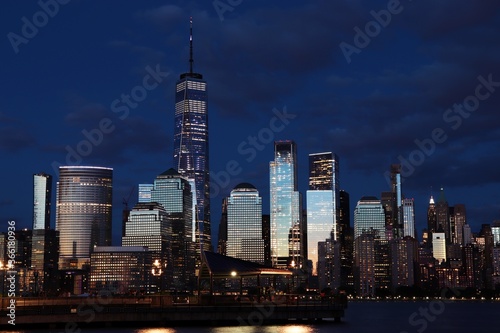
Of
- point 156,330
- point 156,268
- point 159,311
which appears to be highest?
point 156,268

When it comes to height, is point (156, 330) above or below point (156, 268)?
below

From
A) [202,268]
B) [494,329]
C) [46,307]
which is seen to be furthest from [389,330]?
[46,307]

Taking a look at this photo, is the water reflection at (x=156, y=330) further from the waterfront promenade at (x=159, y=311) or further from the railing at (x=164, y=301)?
the railing at (x=164, y=301)

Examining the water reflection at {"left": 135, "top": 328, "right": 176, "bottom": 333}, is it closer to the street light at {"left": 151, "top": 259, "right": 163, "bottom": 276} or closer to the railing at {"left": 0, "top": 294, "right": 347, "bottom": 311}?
the railing at {"left": 0, "top": 294, "right": 347, "bottom": 311}

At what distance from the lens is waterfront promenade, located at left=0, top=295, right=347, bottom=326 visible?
3644 inches

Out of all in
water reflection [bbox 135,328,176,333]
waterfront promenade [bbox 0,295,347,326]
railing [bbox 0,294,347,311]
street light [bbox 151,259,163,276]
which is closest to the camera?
water reflection [bbox 135,328,176,333]

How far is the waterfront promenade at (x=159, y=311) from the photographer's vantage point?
304 feet

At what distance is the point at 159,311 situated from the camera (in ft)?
319

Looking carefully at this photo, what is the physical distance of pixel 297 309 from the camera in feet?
342

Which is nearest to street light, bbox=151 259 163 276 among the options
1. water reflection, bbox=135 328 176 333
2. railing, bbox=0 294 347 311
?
railing, bbox=0 294 347 311

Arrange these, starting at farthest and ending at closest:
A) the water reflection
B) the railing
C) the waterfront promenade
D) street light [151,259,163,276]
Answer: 1. street light [151,259,163,276]
2. the railing
3. the waterfront promenade
4. the water reflection

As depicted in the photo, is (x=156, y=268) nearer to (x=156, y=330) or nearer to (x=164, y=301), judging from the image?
(x=164, y=301)

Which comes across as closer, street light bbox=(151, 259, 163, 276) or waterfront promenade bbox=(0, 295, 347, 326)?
waterfront promenade bbox=(0, 295, 347, 326)

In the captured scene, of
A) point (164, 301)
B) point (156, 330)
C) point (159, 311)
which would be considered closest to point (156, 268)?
point (164, 301)
